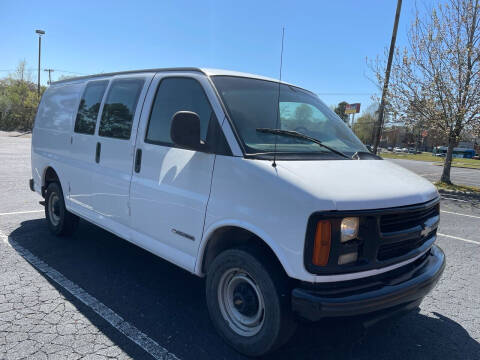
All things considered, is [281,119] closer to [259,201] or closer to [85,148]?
[259,201]

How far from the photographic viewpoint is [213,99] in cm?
286

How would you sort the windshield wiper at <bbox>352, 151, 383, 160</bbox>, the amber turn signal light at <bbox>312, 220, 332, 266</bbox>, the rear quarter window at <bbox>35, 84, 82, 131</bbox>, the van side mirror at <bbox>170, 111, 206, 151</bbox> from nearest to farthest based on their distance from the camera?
the amber turn signal light at <bbox>312, 220, 332, 266</bbox> → the van side mirror at <bbox>170, 111, 206, 151</bbox> → the windshield wiper at <bbox>352, 151, 383, 160</bbox> → the rear quarter window at <bbox>35, 84, 82, 131</bbox>

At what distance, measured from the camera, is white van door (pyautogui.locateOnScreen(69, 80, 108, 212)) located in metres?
4.17

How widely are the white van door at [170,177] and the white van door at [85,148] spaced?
1.04 m

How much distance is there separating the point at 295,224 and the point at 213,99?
1.28m

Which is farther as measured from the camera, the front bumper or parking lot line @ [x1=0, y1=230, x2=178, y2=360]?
parking lot line @ [x1=0, y1=230, x2=178, y2=360]

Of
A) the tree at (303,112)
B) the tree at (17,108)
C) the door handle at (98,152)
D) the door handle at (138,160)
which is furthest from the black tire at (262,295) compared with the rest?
the tree at (17,108)

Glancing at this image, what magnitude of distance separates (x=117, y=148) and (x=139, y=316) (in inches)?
66.8

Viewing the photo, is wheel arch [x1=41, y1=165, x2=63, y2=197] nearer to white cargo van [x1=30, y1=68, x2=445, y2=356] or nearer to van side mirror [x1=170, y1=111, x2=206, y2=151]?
white cargo van [x1=30, y1=68, x2=445, y2=356]

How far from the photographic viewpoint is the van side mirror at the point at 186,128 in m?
2.63

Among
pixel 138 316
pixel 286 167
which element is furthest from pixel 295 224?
pixel 138 316

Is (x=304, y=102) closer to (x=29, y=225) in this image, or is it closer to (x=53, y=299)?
(x=53, y=299)

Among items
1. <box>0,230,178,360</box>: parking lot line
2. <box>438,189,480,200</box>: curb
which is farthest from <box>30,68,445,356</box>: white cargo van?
<box>438,189,480,200</box>: curb

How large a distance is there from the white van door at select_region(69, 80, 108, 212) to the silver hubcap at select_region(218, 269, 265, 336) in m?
2.25
